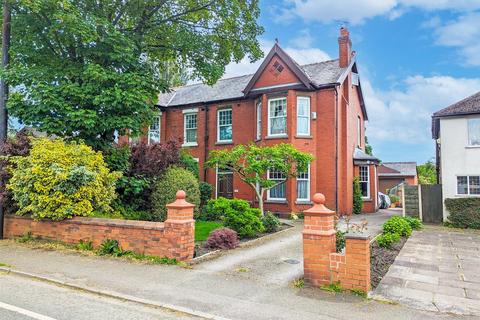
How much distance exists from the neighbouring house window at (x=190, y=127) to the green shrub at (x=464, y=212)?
1499cm

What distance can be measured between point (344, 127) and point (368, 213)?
19.2 ft

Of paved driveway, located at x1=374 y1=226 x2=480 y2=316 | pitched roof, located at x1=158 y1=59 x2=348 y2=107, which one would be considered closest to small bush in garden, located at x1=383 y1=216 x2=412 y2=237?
paved driveway, located at x1=374 y1=226 x2=480 y2=316

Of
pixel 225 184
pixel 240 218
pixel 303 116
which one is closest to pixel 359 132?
pixel 303 116

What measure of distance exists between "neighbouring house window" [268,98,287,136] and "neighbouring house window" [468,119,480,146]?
8801 mm

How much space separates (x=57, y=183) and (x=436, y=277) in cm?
984

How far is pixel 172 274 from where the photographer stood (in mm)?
7633

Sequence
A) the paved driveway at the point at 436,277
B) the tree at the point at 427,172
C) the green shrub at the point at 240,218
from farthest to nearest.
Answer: the tree at the point at 427,172
the green shrub at the point at 240,218
the paved driveway at the point at 436,277

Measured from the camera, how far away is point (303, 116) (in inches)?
769

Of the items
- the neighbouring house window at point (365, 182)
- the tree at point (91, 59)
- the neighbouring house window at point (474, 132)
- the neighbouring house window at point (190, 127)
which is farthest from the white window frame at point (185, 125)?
the neighbouring house window at point (474, 132)

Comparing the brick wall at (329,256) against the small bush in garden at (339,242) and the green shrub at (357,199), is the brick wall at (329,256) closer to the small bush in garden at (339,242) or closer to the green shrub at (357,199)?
the small bush in garden at (339,242)

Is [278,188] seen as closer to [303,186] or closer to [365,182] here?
[303,186]

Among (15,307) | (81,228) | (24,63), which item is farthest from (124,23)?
(15,307)

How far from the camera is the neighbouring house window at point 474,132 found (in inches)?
684

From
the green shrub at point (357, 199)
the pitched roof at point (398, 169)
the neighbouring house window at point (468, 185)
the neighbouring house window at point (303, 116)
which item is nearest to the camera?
the neighbouring house window at point (468, 185)
